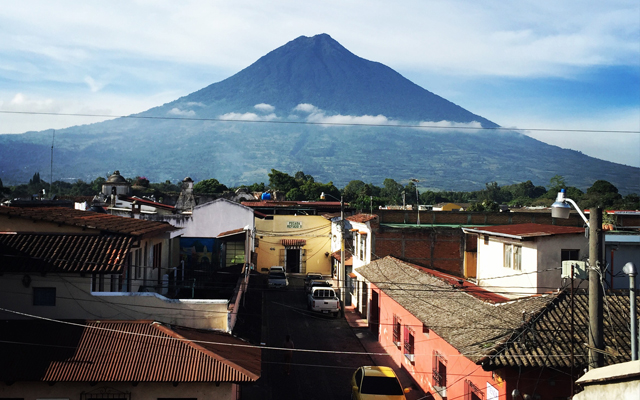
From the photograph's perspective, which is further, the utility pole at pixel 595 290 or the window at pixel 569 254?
the window at pixel 569 254

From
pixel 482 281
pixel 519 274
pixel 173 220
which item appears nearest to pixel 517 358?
pixel 519 274

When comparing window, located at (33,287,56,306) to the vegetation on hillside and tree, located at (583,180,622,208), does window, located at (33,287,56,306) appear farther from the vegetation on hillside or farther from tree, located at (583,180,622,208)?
tree, located at (583,180,622,208)

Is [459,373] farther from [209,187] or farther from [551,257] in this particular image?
[209,187]

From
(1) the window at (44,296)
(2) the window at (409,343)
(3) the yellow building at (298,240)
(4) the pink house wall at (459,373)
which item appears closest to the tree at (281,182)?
(3) the yellow building at (298,240)

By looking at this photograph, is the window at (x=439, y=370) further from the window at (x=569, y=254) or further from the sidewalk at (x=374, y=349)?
the window at (x=569, y=254)

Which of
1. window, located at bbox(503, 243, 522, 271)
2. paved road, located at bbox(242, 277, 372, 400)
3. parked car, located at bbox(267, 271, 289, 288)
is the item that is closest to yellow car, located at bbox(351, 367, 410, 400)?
paved road, located at bbox(242, 277, 372, 400)

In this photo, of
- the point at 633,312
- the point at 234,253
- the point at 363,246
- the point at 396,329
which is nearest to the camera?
the point at 633,312

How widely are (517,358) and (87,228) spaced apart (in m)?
11.7

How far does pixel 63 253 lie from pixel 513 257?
549 inches

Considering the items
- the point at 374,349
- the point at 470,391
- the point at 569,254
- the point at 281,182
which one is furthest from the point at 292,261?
the point at 281,182

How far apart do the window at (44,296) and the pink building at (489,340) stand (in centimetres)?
998

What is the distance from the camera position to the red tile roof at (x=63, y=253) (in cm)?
1443

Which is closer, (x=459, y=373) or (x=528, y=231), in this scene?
(x=459, y=373)

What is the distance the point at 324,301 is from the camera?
97.5 feet
